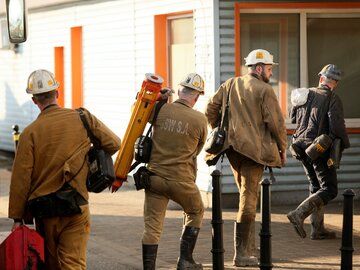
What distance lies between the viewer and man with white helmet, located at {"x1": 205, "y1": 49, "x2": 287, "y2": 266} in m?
10.3

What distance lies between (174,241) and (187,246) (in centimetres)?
214

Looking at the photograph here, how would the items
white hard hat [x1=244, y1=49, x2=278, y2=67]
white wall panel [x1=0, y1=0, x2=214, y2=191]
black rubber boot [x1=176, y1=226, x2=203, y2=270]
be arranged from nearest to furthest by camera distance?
black rubber boot [x1=176, y1=226, x2=203, y2=270] < white hard hat [x1=244, y1=49, x2=278, y2=67] < white wall panel [x1=0, y1=0, x2=214, y2=191]

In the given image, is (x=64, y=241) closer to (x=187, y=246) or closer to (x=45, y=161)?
(x=45, y=161)

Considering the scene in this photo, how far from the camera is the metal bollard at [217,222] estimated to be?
934cm

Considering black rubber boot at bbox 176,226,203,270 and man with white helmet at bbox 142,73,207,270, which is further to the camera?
black rubber boot at bbox 176,226,203,270

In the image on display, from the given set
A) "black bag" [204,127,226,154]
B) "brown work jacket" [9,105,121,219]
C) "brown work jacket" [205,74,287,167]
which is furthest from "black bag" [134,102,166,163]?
"brown work jacket" [9,105,121,219]

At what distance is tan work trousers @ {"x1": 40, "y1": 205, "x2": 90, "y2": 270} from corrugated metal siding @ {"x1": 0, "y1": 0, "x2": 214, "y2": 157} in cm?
699

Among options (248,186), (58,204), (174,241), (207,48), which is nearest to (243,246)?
(248,186)

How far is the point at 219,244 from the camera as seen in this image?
949 centimetres

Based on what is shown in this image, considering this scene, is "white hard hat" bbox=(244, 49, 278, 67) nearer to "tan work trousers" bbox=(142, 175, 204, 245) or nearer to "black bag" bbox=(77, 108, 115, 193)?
"tan work trousers" bbox=(142, 175, 204, 245)

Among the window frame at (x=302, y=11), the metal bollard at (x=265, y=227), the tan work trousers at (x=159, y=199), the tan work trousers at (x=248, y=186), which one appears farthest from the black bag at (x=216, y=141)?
the window frame at (x=302, y=11)

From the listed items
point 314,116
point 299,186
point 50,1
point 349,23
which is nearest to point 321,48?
point 349,23

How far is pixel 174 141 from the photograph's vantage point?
9.59m

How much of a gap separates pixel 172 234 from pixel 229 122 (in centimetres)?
243
